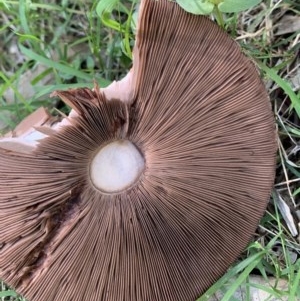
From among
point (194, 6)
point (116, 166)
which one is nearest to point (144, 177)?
point (116, 166)

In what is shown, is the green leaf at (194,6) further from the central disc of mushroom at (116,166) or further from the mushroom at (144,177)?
the central disc of mushroom at (116,166)

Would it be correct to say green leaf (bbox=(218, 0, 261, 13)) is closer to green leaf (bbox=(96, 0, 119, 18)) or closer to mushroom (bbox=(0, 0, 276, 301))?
mushroom (bbox=(0, 0, 276, 301))

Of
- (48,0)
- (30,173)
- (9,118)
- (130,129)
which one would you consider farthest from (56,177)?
(48,0)

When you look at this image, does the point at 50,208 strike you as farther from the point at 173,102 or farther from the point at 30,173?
the point at 173,102

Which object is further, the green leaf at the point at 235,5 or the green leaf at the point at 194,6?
the green leaf at the point at 235,5

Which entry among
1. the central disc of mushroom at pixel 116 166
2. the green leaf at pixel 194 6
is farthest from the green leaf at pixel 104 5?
the central disc of mushroom at pixel 116 166

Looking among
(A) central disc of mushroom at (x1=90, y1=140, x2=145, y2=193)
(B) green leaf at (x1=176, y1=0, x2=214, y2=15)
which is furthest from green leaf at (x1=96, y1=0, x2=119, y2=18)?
(A) central disc of mushroom at (x1=90, y1=140, x2=145, y2=193)

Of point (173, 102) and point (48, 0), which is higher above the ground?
point (48, 0)
